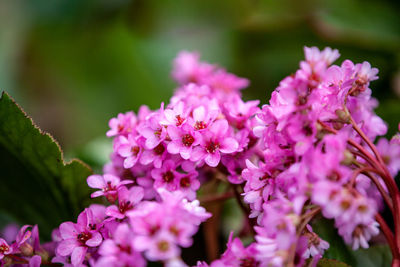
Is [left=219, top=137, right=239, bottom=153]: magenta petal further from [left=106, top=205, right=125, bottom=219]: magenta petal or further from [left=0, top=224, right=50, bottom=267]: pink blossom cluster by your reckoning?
[left=0, top=224, right=50, bottom=267]: pink blossom cluster

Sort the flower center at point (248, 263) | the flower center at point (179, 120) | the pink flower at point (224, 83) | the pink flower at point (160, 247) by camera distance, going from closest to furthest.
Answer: the pink flower at point (160, 247), the flower center at point (248, 263), the flower center at point (179, 120), the pink flower at point (224, 83)

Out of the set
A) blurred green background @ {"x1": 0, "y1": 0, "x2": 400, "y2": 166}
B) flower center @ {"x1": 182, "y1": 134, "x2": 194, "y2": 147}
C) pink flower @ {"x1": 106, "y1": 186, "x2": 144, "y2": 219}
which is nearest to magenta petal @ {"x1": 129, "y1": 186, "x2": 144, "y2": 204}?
pink flower @ {"x1": 106, "y1": 186, "x2": 144, "y2": 219}

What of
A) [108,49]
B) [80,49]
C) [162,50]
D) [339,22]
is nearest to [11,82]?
[80,49]

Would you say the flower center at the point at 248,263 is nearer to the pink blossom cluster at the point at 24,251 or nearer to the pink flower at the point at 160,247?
the pink flower at the point at 160,247

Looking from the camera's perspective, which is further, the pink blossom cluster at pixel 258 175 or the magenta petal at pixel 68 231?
the magenta petal at pixel 68 231

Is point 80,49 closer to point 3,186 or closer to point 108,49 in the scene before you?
point 108,49

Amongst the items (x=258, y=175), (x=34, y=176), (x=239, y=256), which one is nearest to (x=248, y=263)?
(x=239, y=256)

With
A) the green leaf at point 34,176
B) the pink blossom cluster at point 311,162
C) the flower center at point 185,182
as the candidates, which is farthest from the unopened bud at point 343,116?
the green leaf at point 34,176

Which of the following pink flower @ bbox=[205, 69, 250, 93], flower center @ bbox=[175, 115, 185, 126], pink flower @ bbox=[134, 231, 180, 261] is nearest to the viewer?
pink flower @ bbox=[134, 231, 180, 261]
